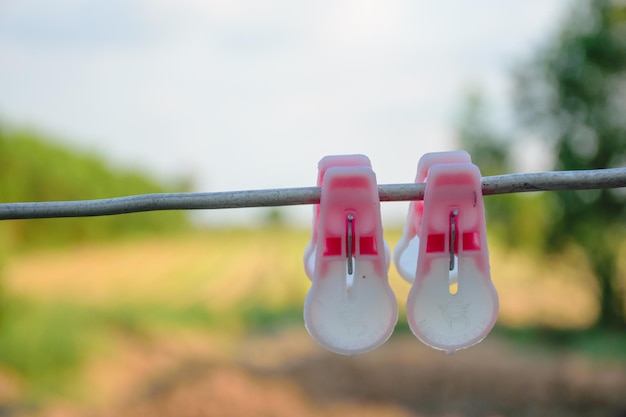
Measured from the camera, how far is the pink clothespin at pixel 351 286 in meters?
0.54

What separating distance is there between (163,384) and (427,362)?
1727mm

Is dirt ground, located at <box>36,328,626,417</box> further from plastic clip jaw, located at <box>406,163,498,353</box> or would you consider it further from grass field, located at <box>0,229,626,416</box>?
plastic clip jaw, located at <box>406,163,498,353</box>

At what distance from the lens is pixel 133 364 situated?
471cm

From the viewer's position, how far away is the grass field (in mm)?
4266

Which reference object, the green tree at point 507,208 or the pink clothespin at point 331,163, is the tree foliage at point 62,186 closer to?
the green tree at point 507,208

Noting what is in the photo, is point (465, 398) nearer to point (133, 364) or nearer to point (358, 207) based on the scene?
point (133, 364)

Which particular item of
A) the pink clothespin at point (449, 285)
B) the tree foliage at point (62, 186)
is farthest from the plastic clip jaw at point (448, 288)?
the tree foliage at point (62, 186)

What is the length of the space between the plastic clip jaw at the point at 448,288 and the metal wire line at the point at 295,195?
31 mm

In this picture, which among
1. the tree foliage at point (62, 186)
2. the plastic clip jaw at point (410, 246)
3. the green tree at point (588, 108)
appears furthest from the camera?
the tree foliage at point (62, 186)

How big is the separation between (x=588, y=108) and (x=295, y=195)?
403 cm

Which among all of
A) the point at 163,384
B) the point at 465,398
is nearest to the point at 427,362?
the point at 465,398

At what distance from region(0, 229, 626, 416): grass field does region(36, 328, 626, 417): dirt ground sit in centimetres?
1

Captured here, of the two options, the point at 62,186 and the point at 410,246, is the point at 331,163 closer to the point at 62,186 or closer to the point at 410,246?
the point at 410,246

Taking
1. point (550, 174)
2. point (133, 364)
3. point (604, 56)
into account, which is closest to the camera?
point (550, 174)
